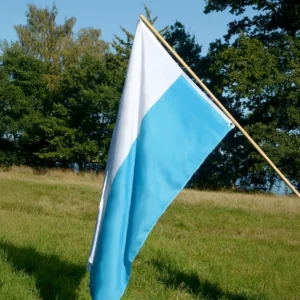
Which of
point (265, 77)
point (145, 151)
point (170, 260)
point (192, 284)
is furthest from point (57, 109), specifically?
point (145, 151)

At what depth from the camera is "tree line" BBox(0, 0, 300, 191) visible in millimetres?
29422

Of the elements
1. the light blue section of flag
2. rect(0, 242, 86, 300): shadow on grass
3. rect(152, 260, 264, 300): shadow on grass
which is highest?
the light blue section of flag

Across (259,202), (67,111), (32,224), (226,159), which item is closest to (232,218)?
(259,202)

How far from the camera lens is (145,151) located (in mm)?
4219

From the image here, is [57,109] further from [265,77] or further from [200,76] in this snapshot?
[265,77]

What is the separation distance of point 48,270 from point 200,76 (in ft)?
97.6

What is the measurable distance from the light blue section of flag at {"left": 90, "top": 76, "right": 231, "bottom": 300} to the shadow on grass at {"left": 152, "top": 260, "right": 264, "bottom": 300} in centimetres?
181

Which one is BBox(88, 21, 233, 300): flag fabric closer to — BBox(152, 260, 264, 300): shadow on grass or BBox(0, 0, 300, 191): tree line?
BBox(152, 260, 264, 300): shadow on grass

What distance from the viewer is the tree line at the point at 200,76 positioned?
96.5ft

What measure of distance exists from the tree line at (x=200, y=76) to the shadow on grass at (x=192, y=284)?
23037 mm

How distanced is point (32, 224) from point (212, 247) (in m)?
3.16

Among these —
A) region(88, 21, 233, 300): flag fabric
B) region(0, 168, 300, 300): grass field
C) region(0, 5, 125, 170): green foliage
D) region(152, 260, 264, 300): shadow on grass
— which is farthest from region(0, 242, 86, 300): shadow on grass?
region(0, 5, 125, 170): green foliage

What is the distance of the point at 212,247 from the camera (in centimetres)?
909

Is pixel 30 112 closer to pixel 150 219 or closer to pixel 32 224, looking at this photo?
pixel 32 224
